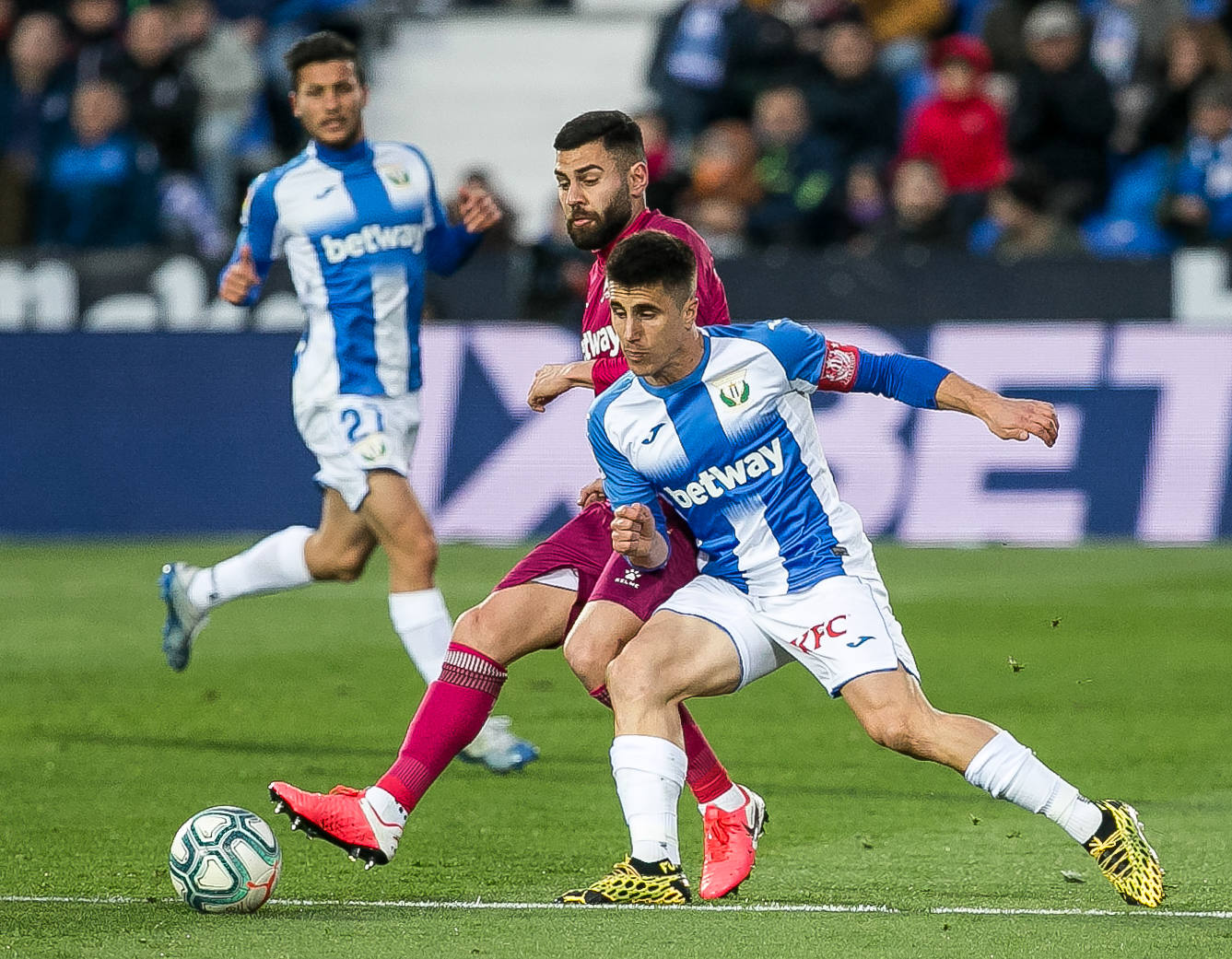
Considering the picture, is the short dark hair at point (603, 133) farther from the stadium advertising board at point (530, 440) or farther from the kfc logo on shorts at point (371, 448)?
the stadium advertising board at point (530, 440)

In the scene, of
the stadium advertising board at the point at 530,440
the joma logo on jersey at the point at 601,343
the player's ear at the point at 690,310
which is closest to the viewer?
the player's ear at the point at 690,310

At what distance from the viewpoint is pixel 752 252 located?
14367mm

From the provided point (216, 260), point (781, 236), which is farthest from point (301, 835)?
point (781, 236)

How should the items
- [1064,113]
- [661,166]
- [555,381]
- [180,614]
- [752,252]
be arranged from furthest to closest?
[1064,113] < [661,166] < [752,252] < [180,614] < [555,381]

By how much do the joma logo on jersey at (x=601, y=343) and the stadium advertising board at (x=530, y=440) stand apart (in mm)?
7211

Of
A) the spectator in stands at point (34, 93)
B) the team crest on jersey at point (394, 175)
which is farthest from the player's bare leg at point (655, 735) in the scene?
the spectator in stands at point (34, 93)

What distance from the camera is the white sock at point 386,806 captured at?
5.55m

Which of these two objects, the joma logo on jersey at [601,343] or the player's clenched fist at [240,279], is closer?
the joma logo on jersey at [601,343]

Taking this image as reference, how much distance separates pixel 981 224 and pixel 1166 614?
16.1ft

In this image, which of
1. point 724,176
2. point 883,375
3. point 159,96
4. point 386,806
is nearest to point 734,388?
point 883,375

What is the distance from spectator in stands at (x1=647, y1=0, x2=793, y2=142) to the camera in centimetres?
1700

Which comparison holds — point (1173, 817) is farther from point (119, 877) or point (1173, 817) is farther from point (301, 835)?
point (119, 877)

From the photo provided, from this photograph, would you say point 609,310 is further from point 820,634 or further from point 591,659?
point 820,634

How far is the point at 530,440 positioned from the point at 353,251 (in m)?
5.52
